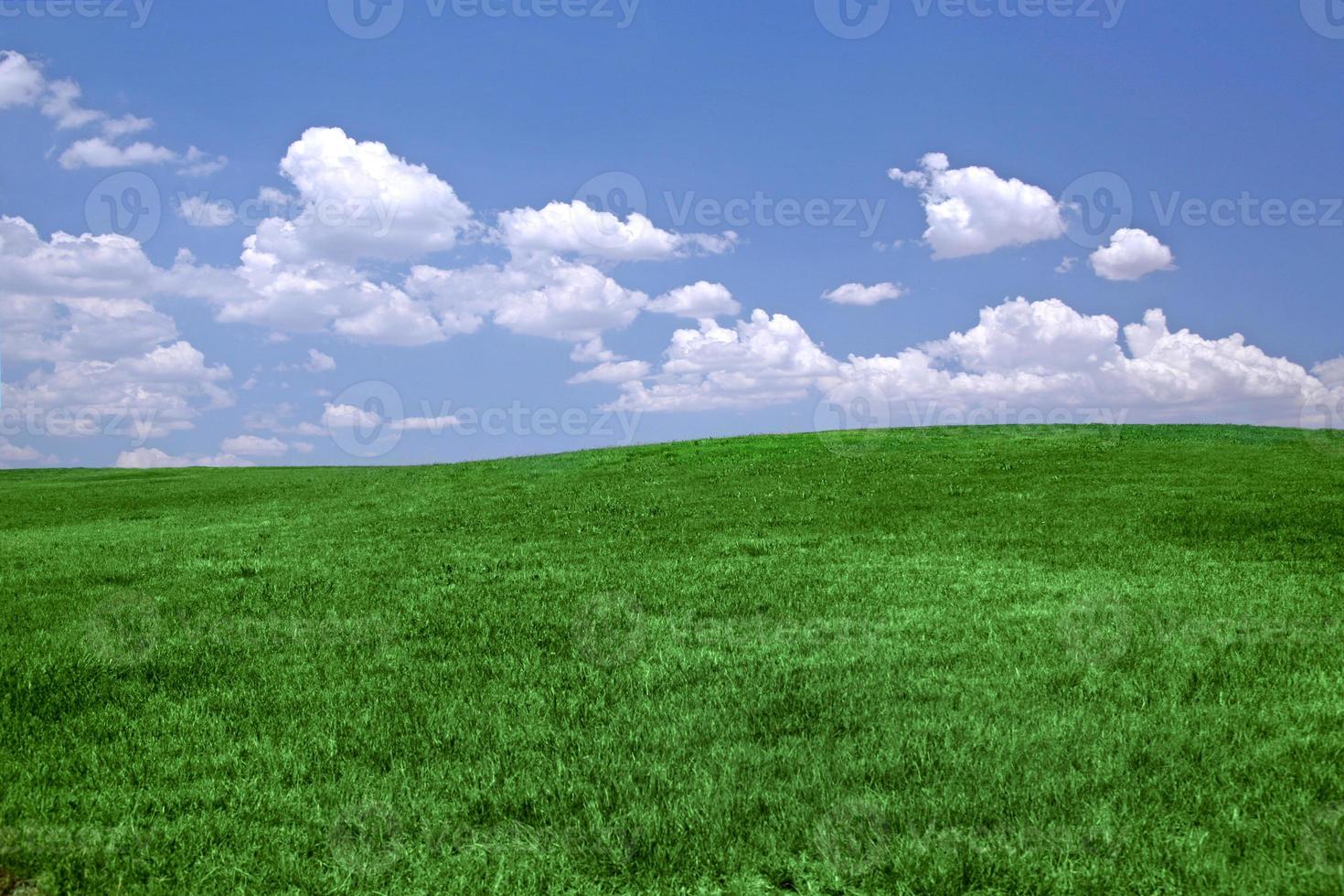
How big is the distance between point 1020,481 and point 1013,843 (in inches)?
1025

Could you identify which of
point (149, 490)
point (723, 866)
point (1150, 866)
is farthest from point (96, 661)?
point (149, 490)

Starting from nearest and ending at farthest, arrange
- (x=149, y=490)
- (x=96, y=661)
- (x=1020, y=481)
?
(x=96, y=661), (x=1020, y=481), (x=149, y=490)

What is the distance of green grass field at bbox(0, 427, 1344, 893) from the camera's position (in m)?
6.47

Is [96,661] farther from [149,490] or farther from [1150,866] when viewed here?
[149,490]

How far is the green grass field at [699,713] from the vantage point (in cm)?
647

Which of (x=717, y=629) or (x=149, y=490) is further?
(x=149, y=490)

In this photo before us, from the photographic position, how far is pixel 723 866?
20.7 ft

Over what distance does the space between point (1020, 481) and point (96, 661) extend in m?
27.1

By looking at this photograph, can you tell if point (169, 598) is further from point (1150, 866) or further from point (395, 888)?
point (1150, 866)

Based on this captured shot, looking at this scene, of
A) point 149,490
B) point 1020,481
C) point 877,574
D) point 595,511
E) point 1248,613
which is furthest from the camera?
point 149,490

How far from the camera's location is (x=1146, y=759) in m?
7.86

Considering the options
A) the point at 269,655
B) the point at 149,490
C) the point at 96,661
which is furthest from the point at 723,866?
the point at 149,490

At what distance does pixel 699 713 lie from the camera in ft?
30.2

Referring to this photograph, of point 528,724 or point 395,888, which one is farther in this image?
point 528,724
